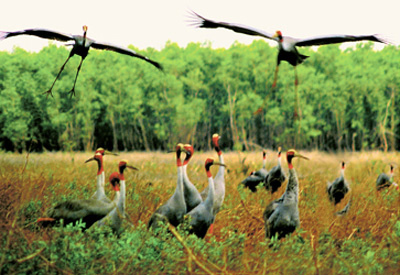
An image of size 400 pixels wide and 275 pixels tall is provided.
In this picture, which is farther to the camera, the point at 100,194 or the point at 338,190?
the point at 338,190

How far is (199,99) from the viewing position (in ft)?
101

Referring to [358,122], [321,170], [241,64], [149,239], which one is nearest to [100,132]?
[241,64]

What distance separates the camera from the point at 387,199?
8117 mm

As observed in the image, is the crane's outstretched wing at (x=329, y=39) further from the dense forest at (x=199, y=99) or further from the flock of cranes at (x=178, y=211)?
the dense forest at (x=199, y=99)

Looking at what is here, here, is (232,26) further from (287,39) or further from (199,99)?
(199,99)

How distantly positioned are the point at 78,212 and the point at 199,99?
86.2 ft

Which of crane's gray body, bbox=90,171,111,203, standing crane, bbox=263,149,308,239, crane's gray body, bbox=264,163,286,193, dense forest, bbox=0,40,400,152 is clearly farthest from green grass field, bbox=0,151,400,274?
dense forest, bbox=0,40,400,152

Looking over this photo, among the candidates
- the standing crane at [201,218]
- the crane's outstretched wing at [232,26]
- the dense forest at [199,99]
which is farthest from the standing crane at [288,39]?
the dense forest at [199,99]

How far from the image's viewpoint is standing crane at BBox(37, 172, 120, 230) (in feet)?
15.5

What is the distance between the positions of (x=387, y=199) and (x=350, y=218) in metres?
1.91

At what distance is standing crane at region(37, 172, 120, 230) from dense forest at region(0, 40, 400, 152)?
70.8 feet

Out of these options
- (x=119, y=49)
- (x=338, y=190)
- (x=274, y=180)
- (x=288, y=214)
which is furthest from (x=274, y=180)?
(x=119, y=49)

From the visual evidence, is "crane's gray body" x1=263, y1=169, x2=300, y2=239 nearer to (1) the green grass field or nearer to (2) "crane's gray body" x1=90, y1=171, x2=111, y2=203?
(1) the green grass field

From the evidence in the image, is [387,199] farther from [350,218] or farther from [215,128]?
[215,128]
